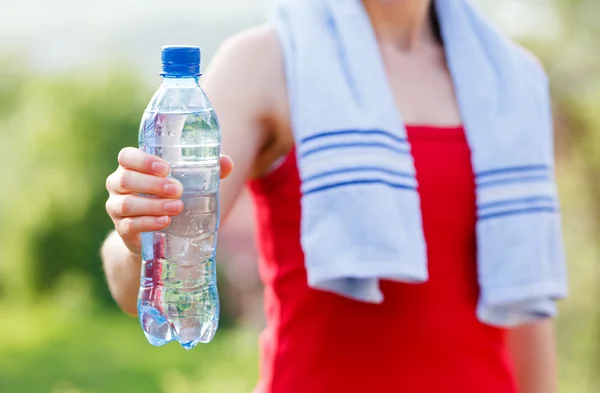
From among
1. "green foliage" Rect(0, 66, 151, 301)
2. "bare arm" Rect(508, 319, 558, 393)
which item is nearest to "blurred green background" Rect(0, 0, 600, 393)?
"green foliage" Rect(0, 66, 151, 301)

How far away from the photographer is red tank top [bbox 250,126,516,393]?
1583 mm

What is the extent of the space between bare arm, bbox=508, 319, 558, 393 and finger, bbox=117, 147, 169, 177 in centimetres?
105

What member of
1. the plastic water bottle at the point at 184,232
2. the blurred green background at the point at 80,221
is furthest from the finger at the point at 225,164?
the blurred green background at the point at 80,221

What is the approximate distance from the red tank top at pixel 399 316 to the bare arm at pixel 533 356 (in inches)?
6.0

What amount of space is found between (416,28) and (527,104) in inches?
11.3

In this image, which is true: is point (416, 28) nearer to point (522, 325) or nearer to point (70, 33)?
point (522, 325)

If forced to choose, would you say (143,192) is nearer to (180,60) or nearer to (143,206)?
(143,206)

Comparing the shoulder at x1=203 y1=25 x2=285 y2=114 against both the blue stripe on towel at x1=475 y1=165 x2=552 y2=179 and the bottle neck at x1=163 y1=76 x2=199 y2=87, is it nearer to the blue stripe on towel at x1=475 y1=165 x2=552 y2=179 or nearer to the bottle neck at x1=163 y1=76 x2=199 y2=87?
the bottle neck at x1=163 y1=76 x2=199 y2=87

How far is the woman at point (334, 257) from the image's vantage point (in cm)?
157

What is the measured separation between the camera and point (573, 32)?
425cm

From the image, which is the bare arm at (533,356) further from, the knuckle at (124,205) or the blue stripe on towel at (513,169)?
the knuckle at (124,205)

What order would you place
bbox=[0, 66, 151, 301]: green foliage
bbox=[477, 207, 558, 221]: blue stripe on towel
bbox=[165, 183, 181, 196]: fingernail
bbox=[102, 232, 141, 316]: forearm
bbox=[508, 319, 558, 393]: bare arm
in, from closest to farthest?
bbox=[165, 183, 181, 196]: fingernail
bbox=[102, 232, 141, 316]: forearm
bbox=[477, 207, 558, 221]: blue stripe on towel
bbox=[508, 319, 558, 393]: bare arm
bbox=[0, 66, 151, 301]: green foliage

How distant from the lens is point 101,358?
586cm

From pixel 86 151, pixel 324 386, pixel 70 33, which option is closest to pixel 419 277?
pixel 324 386
